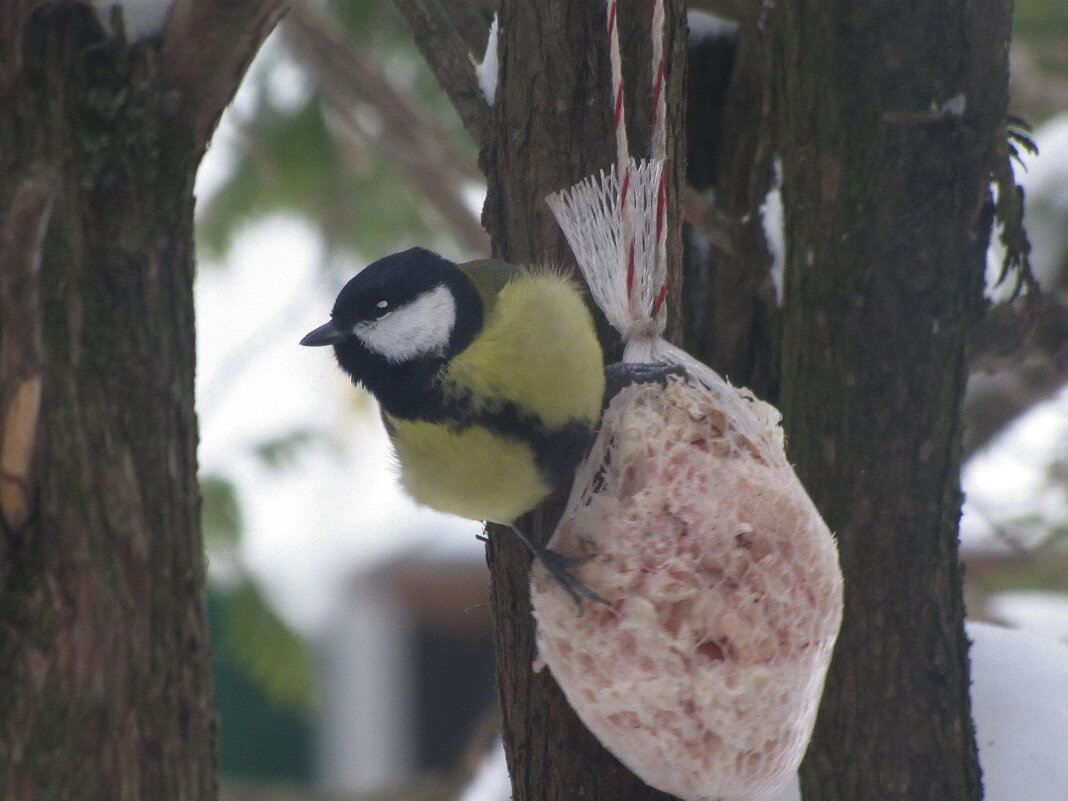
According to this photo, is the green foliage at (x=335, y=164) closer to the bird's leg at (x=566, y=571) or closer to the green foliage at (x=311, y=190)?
the green foliage at (x=311, y=190)

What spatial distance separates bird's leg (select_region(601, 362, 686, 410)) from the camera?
3.90ft

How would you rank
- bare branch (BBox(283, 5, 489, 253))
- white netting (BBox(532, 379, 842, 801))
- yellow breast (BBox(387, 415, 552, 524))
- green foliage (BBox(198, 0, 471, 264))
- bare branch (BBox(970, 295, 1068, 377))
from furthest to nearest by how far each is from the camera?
green foliage (BBox(198, 0, 471, 264)) → bare branch (BBox(283, 5, 489, 253)) → bare branch (BBox(970, 295, 1068, 377)) → yellow breast (BBox(387, 415, 552, 524)) → white netting (BBox(532, 379, 842, 801))

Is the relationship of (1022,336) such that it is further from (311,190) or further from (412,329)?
(311,190)

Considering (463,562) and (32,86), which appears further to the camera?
(463,562)

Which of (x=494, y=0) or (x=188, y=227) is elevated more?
(x=494, y=0)

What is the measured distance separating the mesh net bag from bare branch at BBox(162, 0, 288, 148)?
1.76ft

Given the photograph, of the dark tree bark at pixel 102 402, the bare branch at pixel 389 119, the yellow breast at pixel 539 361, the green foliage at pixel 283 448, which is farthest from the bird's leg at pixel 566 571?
the green foliage at pixel 283 448

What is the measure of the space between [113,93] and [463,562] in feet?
17.4

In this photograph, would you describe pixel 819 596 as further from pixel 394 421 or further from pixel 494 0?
pixel 494 0

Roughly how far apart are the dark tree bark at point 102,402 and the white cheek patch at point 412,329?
0.29 meters

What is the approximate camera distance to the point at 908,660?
144cm

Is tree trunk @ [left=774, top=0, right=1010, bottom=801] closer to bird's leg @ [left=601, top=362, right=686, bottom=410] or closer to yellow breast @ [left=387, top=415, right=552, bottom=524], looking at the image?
bird's leg @ [left=601, top=362, right=686, bottom=410]

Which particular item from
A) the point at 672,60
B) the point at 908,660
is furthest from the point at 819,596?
the point at 672,60

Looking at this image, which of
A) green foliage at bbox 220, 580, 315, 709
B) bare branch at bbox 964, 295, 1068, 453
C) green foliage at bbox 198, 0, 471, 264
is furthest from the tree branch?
green foliage at bbox 220, 580, 315, 709
